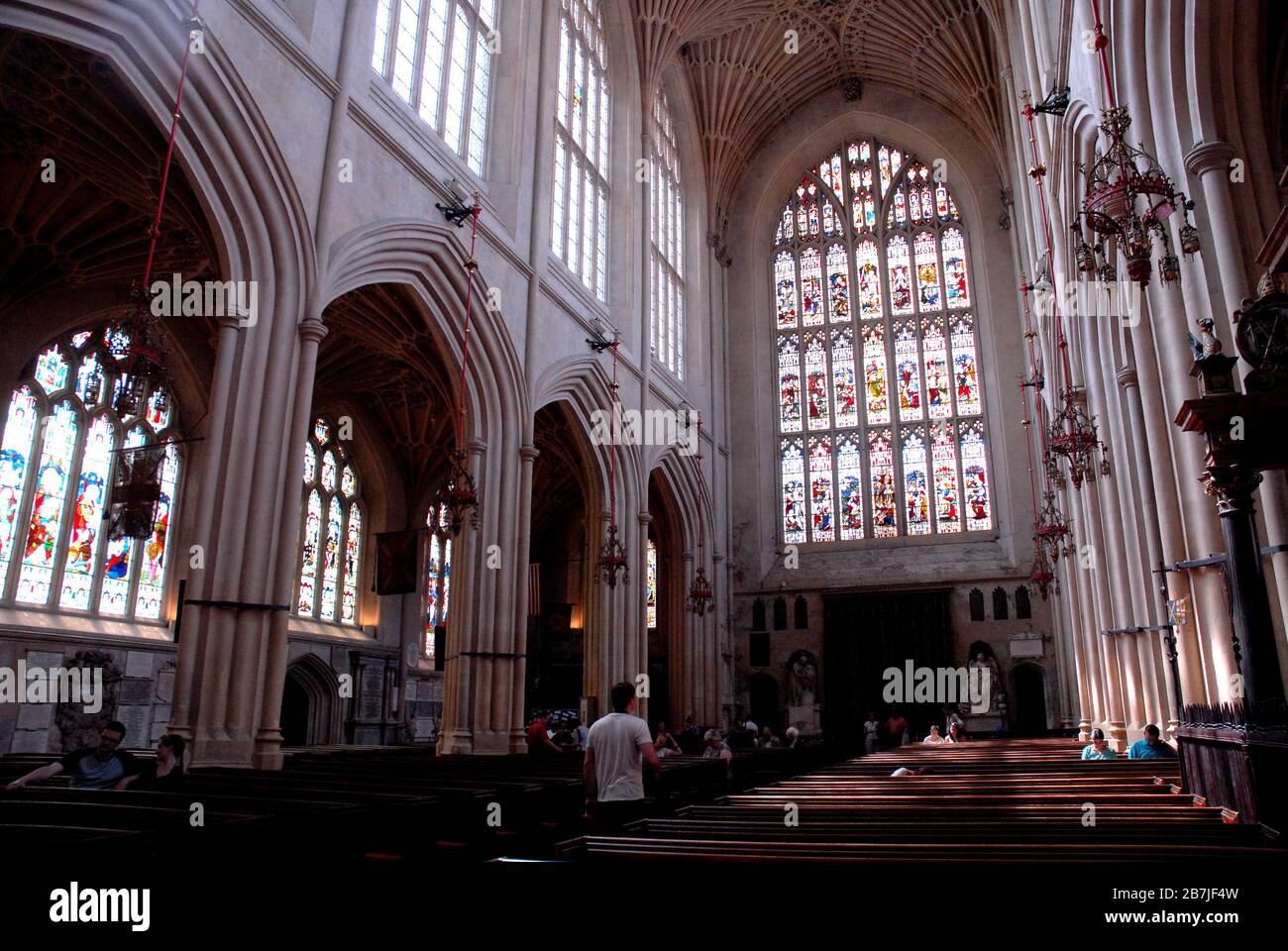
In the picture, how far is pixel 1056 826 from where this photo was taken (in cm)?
329

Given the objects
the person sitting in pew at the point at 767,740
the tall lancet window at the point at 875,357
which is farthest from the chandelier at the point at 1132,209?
the tall lancet window at the point at 875,357

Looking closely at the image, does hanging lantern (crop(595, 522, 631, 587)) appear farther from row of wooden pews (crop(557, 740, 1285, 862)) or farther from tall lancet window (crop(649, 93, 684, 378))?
row of wooden pews (crop(557, 740, 1285, 862))

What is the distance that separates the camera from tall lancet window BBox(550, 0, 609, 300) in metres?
16.5

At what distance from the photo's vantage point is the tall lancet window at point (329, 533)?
1845 cm

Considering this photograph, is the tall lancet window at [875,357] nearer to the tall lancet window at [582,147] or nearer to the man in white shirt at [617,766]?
the tall lancet window at [582,147]

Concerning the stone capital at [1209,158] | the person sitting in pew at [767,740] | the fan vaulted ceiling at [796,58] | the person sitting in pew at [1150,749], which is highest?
the fan vaulted ceiling at [796,58]

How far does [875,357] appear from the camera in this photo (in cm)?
2386

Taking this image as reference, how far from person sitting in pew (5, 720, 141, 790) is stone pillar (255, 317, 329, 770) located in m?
2.87

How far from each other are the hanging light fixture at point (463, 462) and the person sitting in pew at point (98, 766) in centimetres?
553

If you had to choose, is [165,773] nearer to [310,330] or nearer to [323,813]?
[323,813]

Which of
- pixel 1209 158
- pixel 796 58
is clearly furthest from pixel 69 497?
pixel 796 58

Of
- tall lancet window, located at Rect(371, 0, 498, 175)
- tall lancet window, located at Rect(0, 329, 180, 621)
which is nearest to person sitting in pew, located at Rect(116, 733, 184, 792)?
tall lancet window, located at Rect(0, 329, 180, 621)

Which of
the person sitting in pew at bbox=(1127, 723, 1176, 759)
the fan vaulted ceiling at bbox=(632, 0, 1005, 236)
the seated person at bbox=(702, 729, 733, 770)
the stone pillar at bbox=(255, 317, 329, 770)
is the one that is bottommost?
the seated person at bbox=(702, 729, 733, 770)
